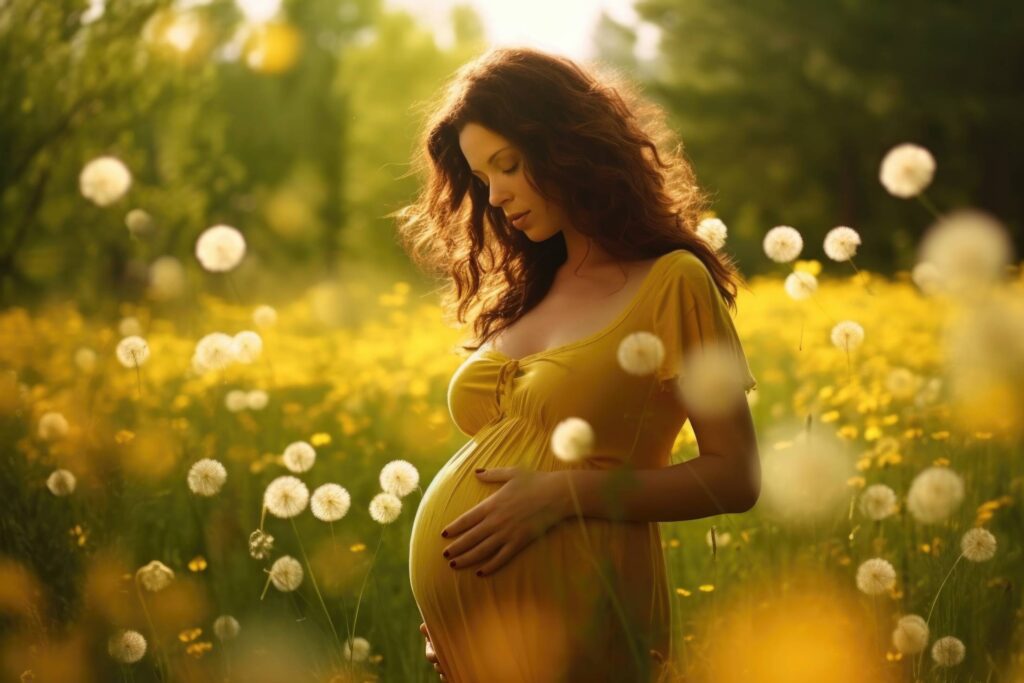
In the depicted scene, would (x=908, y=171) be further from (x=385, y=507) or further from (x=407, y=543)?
(x=407, y=543)

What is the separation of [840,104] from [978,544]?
14.5m

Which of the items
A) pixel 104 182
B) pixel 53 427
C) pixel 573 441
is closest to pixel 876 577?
pixel 573 441

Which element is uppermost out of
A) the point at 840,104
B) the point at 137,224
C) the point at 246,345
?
the point at 137,224

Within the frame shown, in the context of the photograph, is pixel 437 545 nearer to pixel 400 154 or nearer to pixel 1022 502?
pixel 1022 502

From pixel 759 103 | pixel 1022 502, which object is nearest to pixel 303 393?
pixel 1022 502

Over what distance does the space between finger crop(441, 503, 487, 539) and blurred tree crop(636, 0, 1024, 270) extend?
467 inches

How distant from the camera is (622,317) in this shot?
213 centimetres

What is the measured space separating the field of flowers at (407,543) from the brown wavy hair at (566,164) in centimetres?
38

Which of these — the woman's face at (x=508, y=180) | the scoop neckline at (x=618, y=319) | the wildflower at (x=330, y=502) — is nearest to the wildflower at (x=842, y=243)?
the scoop neckline at (x=618, y=319)

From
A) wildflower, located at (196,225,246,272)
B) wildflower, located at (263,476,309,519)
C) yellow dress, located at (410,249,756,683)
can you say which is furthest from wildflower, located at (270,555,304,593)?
wildflower, located at (196,225,246,272)

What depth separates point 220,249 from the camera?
3.14 meters

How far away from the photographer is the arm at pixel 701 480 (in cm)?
202

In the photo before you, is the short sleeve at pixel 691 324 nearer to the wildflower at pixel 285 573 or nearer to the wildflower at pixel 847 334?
the wildflower at pixel 847 334

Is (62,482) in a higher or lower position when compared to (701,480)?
higher
